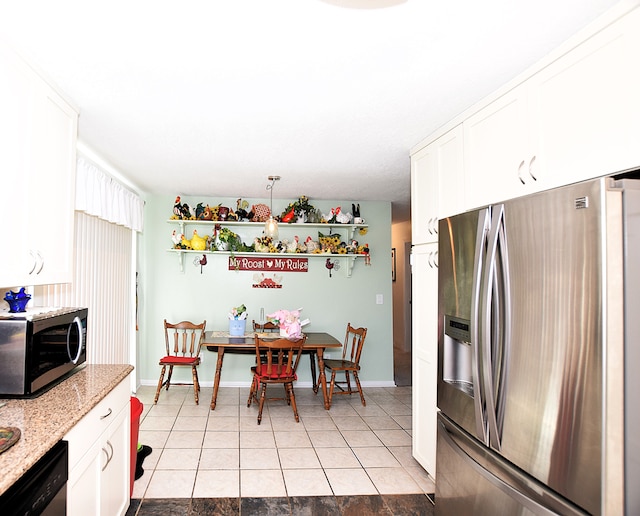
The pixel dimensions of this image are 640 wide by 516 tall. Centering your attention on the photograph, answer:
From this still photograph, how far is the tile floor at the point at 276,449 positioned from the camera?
9.20 feet

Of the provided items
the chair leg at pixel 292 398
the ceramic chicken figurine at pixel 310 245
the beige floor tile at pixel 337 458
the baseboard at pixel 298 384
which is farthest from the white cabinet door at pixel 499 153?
the baseboard at pixel 298 384

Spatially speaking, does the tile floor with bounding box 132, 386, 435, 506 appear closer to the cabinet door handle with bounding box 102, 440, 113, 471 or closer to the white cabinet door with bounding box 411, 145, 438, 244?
the cabinet door handle with bounding box 102, 440, 113, 471

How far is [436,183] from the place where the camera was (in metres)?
2.83

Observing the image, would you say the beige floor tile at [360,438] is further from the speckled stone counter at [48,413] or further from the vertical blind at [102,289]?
the vertical blind at [102,289]

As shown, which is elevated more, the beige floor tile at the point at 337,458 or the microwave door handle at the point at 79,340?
the microwave door handle at the point at 79,340

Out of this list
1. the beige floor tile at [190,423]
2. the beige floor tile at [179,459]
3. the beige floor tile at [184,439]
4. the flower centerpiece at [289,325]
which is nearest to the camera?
the beige floor tile at [179,459]

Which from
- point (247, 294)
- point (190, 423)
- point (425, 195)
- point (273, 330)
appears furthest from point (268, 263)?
point (425, 195)

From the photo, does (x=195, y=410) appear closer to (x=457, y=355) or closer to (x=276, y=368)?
(x=276, y=368)

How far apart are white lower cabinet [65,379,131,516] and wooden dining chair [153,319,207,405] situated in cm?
213

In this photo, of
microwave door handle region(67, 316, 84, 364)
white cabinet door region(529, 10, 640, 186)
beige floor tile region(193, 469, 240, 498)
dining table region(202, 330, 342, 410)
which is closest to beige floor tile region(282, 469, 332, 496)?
beige floor tile region(193, 469, 240, 498)

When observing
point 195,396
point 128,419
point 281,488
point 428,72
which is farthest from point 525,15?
point 195,396

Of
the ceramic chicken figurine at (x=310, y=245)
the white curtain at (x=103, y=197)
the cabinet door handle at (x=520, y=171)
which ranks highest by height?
the white curtain at (x=103, y=197)

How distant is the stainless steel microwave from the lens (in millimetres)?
1789

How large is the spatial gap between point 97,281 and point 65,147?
1.81 metres
